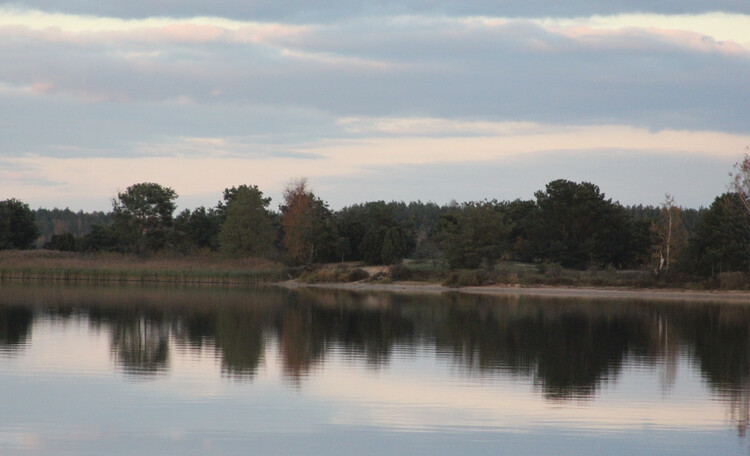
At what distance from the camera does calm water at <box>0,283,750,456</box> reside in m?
12.5

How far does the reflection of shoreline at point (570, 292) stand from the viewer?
53.6 metres

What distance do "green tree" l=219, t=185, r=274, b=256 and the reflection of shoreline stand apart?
12494 mm

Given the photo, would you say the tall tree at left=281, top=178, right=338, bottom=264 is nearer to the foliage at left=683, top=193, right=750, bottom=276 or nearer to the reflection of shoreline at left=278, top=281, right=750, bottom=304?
the reflection of shoreline at left=278, top=281, right=750, bottom=304

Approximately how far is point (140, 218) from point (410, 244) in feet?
84.6

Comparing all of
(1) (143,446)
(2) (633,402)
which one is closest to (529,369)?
(2) (633,402)

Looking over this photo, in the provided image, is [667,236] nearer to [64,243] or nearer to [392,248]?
[392,248]

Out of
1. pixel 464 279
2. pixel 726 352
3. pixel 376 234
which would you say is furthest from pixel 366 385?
pixel 376 234

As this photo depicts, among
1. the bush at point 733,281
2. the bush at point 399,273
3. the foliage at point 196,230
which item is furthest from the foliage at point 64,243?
the bush at point 733,281

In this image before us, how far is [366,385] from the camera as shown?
57.8 feet

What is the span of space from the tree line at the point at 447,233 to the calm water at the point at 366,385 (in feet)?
83.3

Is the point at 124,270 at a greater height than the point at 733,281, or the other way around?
the point at 733,281

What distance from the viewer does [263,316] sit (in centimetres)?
3506

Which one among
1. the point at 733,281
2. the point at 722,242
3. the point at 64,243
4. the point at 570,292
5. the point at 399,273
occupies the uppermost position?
the point at 722,242

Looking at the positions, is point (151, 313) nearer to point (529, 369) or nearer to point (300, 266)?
point (529, 369)
